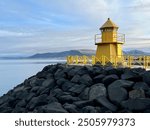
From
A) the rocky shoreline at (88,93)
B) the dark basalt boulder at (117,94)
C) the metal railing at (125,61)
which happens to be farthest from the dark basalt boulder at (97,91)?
the metal railing at (125,61)

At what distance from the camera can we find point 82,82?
523 inches

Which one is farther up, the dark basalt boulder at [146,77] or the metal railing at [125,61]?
the metal railing at [125,61]

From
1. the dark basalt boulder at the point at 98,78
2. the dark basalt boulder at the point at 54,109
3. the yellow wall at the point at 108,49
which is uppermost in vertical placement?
the yellow wall at the point at 108,49

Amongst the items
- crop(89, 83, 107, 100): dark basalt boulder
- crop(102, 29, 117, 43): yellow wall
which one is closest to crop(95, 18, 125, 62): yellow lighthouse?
crop(102, 29, 117, 43): yellow wall

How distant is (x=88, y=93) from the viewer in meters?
12.4

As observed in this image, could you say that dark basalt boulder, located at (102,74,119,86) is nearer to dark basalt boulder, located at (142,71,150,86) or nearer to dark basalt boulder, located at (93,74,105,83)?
dark basalt boulder, located at (93,74,105,83)

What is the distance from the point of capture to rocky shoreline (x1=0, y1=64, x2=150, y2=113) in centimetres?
1111

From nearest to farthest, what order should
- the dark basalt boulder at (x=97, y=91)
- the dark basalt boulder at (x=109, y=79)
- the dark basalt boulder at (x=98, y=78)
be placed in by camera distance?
1. the dark basalt boulder at (x=97, y=91)
2. the dark basalt boulder at (x=109, y=79)
3. the dark basalt boulder at (x=98, y=78)

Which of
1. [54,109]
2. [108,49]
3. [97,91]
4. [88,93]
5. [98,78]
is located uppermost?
[108,49]

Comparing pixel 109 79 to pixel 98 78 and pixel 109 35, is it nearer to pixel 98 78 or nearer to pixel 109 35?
pixel 98 78

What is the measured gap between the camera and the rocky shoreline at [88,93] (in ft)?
36.5

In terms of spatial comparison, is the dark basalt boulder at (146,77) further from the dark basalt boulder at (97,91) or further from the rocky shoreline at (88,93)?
the dark basalt boulder at (97,91)

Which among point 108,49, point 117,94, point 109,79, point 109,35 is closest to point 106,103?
point 117,94

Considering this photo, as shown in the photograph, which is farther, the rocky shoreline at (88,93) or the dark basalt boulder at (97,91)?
the dark basalt boulder at (97,91)
